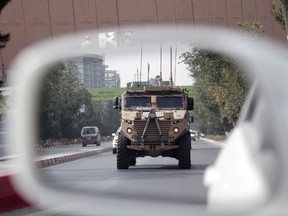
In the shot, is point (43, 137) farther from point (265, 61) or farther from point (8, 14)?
point (8, 14)

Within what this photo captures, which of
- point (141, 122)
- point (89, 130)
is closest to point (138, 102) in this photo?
point (141, 122)

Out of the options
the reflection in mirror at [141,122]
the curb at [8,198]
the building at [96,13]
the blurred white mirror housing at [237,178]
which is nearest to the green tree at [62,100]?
the reflection in mirror at [141,122]

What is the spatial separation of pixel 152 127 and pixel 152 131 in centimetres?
5

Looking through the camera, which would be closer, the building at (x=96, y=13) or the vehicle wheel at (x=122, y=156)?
the vehicle wheel at (x=122, y=156)

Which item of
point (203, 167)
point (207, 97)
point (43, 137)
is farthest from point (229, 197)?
point (43, 137)

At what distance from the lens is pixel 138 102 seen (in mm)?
4359

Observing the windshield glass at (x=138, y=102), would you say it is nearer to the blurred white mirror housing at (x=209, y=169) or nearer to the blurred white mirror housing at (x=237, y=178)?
the blurred white mirror housing at (x=209, y=169)

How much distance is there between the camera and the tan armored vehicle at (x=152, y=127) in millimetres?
3705

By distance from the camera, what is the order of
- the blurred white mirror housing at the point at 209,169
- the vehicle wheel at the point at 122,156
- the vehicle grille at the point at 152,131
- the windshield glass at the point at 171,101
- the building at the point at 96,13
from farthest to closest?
1. the building at the point at 96,13
2. the vehicle wheel at the point at 122,156
3. the vehicle grille at the point at 152,131
4. the windshield glass at the point at 171,101
5. the blurred white mirror housing at the point at 209,169

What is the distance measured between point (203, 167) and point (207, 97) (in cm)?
54

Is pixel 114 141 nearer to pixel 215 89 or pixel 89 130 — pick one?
pixel 89 130

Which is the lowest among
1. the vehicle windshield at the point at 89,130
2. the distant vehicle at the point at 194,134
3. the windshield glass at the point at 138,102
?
the distant vehicle at the point at 194,134

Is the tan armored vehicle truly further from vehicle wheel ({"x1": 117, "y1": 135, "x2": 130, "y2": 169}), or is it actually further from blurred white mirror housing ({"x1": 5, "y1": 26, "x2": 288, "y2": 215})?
blurred white mirror housing ({"x1": 5, "y1": 26, "x2": 288, "y2": 215})

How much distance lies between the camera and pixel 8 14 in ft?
193
